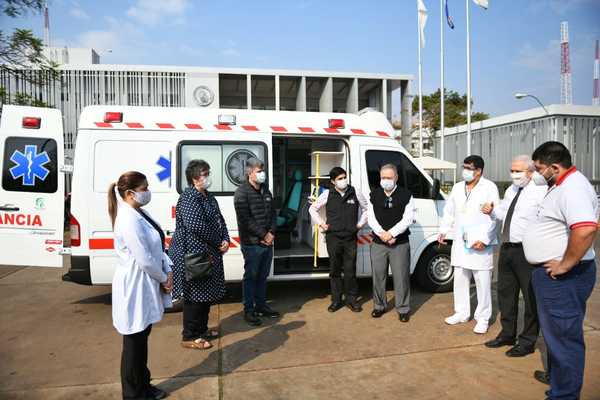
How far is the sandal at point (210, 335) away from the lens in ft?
15.4

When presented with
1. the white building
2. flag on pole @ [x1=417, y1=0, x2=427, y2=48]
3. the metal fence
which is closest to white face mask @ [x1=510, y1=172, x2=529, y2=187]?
the white building

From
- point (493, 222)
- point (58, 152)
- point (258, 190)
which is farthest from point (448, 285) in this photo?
point (58, 152)

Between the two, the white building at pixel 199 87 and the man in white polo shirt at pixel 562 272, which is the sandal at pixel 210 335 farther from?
the white building at pixel 199 87

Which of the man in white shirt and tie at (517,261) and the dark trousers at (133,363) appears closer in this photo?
the dark trousers at (133,363)

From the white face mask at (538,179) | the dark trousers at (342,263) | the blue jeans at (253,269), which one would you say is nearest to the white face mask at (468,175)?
the white face mask at (538,179)

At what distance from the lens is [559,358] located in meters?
3.14

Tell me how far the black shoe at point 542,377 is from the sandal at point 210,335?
306 centimetres

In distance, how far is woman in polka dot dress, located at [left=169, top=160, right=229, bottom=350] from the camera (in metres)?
4.23

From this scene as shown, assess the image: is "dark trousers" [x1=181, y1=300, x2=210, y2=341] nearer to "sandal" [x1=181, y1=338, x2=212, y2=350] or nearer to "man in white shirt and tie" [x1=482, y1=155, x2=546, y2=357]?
"sandal" [x1=181, y1=338, x2=212, y2=350]

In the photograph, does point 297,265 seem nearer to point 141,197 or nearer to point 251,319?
point 251,319

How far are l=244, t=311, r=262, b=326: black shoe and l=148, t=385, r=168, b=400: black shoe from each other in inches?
68.0

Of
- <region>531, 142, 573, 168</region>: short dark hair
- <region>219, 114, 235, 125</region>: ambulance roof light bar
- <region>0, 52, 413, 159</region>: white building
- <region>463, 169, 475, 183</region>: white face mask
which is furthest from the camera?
<region>0, 52, 413, 159</region>: white building

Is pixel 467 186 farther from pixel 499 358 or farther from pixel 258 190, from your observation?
pixel 258 190

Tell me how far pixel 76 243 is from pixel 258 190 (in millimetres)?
2251
